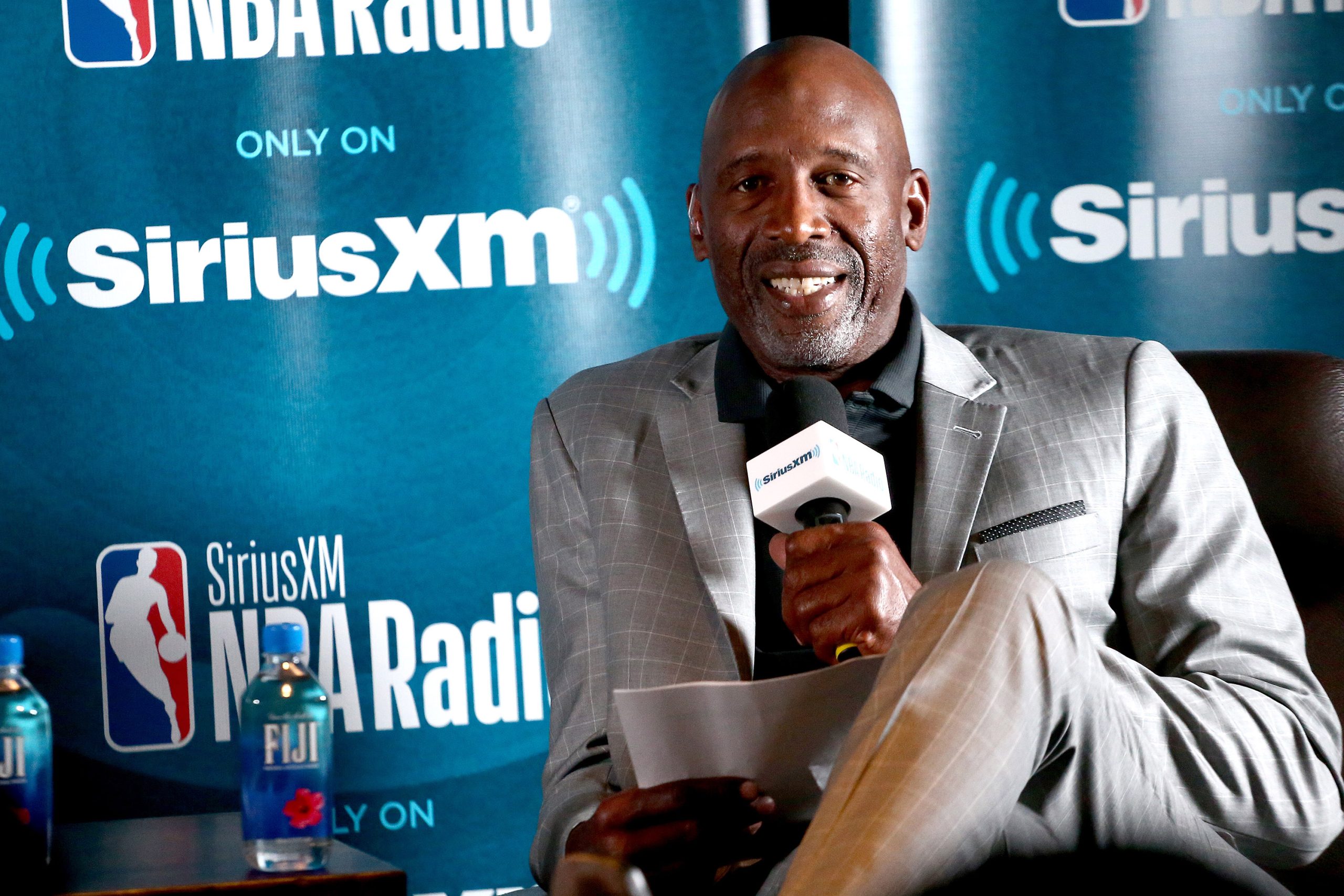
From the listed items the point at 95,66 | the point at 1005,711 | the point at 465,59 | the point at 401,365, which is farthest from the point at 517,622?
the point at 1005,711

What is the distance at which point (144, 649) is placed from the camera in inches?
84.7

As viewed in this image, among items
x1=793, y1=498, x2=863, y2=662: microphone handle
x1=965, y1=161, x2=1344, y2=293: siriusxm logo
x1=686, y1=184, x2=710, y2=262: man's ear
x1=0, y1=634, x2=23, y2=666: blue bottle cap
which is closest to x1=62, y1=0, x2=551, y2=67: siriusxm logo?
x1=686, y1=184, x2=710, y2=262: man's ear

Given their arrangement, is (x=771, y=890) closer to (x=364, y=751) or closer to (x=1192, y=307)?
(x=364, y=751)

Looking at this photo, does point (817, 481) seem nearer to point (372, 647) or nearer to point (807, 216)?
point (807, 216)

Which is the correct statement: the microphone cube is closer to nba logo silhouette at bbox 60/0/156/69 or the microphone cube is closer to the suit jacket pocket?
the suit jacket pocket

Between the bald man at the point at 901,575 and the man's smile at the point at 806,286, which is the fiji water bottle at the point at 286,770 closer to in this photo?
the bald man at the point at 901,575

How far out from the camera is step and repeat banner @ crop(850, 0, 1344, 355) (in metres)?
2.24

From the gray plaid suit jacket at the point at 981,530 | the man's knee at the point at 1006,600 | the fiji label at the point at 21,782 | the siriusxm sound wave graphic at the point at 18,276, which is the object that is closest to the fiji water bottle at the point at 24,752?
the fiji label at the point at 21,782

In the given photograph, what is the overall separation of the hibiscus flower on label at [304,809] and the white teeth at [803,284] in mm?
971

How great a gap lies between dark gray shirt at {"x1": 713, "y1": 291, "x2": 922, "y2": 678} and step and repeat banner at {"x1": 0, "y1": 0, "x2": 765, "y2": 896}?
511mm

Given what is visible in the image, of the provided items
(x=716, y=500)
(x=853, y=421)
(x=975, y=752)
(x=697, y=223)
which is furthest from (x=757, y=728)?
(x=697, y=223)

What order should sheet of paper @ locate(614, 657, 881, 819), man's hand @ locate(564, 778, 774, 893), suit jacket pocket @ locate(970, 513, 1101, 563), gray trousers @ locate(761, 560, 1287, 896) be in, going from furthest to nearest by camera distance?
1. suit jacket pocket @ locate(970, 513, 1101, 563)
2. man's hand @ locate(564, 778, 774, 893)
3. sheet of paper @ locate(614, 657, 881, 819)
4. gray trousers @ locate(761, 560, 1287, 896)

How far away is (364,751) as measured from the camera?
85.9 inches

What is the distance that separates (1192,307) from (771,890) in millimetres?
1469
